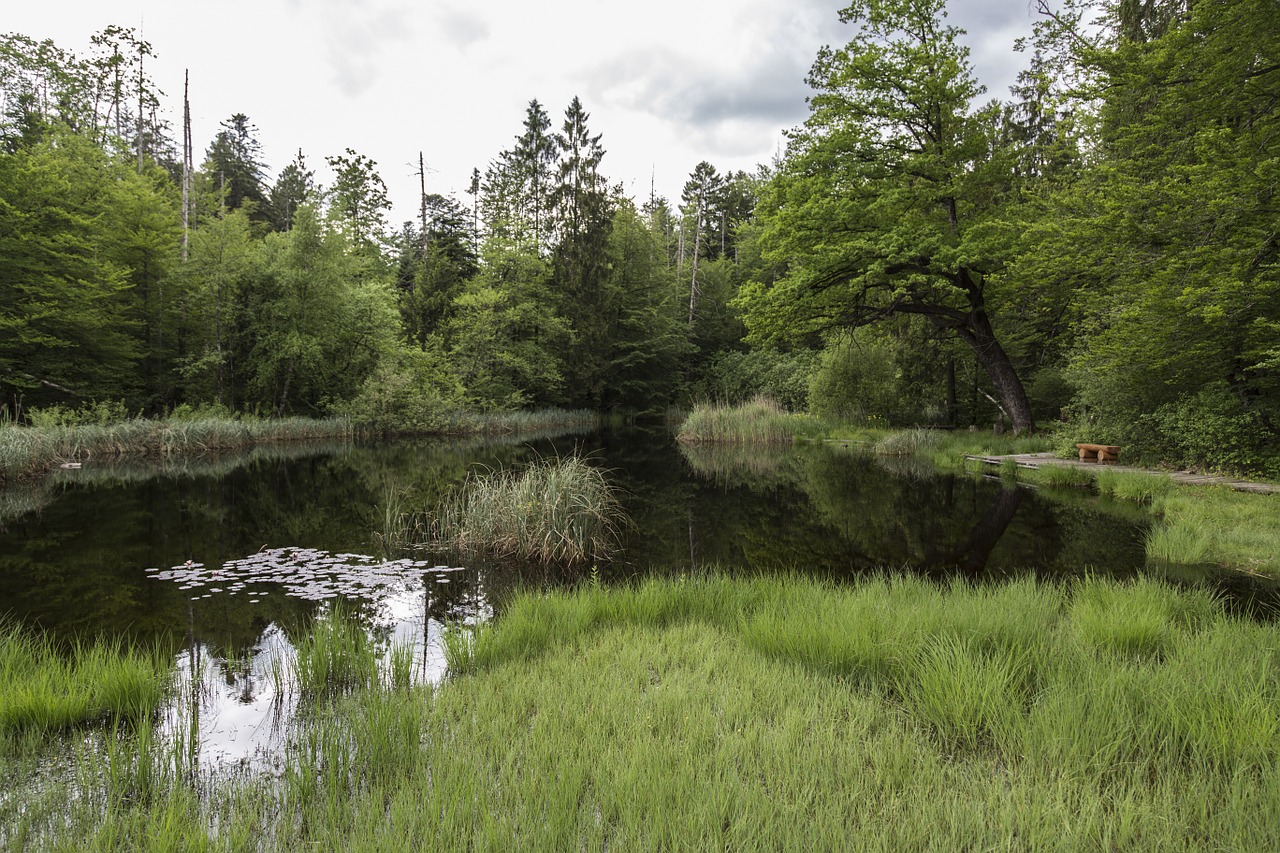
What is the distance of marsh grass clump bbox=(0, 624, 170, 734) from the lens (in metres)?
2.86

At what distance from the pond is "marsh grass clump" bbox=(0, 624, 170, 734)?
248 millimetres

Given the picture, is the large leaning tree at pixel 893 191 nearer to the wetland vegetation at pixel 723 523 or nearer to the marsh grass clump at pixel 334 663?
the wetland vegetation at pixel 723 523

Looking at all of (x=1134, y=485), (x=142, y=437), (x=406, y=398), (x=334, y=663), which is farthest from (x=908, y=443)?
(x=142, y=437)

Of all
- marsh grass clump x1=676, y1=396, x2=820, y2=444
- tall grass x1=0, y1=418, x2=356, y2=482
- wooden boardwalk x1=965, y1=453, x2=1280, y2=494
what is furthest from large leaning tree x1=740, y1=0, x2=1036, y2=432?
tall grass x1=0, y1=418, x2=356, y2=482

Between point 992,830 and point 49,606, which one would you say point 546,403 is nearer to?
point 49,606

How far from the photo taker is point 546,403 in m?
32.8

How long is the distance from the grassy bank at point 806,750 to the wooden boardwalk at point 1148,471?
7.04 meters

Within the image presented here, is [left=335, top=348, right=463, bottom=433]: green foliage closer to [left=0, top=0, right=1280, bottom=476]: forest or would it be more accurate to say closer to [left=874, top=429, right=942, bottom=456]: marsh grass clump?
[left=0, top=0, right=1280, bottom=476]: forest

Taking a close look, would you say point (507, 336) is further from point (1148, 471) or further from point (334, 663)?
point (334, 663)

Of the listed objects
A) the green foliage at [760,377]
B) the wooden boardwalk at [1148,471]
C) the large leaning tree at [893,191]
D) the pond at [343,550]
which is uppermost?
the large leaning tree at [893,191]

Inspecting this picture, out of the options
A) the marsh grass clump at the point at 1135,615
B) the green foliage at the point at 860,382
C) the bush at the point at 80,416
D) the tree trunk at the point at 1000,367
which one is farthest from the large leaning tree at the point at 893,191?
the bush at the point at 80,416

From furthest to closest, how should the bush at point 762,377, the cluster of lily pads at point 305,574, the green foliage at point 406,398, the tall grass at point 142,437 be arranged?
the bush at point 762,377 → the green foliage at point 406,398 → the tall grass at point 142,437 → the cluster of lily pads at point 305,574

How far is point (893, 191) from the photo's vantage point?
48.7 feet

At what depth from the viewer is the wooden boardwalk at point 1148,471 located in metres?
8.52
